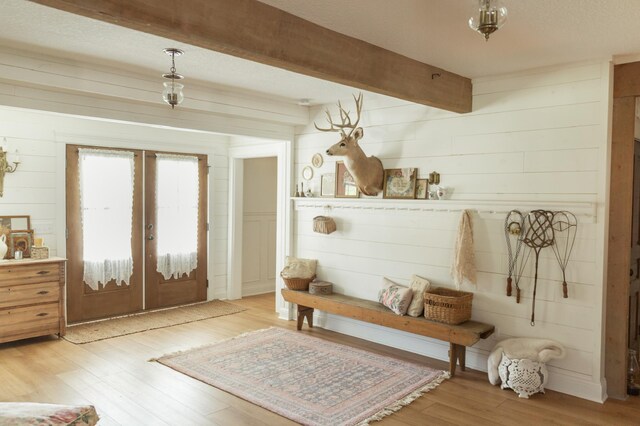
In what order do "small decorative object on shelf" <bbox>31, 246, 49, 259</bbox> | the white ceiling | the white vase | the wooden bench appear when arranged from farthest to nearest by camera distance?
"small decorative object on shelf" <bbox>31, 246, 49, 259</bbox>, the white vase, the wooden bench, the white ceiling

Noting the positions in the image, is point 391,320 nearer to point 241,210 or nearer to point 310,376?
point 310,376

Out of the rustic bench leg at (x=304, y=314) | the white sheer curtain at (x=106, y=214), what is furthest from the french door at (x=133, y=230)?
the rustic bench leg at (x=304, y=314)

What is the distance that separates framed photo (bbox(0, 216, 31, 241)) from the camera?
4969mm

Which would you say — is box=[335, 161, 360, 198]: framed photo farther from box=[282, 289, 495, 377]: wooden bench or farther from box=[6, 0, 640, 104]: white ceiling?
box=[6, 0, 640, 104]: white ceiling

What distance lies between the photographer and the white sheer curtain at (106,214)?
18.6ft

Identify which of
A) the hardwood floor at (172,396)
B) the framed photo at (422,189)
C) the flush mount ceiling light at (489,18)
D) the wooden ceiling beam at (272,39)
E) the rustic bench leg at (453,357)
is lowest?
the hardwood floor at (172,396)

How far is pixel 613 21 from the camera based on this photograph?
2822 mm

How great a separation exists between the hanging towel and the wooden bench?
396 millimetres

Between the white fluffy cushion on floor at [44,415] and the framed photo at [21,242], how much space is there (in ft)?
11.1

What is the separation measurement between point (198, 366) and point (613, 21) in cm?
387

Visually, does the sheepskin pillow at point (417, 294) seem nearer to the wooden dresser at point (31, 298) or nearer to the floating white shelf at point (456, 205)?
the floating white shelf at point (456, 205)

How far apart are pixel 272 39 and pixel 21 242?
154 inches

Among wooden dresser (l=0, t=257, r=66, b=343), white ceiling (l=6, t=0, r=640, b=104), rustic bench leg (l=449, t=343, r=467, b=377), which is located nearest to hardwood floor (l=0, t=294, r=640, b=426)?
rustic bench leg (l=449, t=343, r=467, b=377)

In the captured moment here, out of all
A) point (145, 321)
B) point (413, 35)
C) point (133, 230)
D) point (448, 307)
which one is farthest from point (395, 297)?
point (133, 230)
